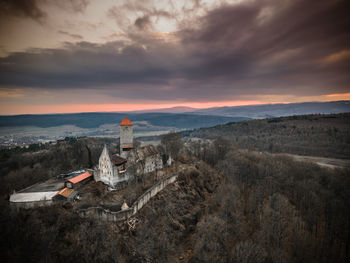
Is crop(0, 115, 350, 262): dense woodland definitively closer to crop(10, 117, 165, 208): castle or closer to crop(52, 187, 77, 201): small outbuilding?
crop(52, 187, 77, 201): small outbuilding

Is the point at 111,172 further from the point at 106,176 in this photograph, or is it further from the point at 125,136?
the point at 125,136

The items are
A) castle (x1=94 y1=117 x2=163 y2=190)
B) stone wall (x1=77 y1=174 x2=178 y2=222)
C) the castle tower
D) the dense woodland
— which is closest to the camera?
the dense woodland

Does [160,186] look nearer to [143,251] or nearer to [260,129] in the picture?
[143,251]

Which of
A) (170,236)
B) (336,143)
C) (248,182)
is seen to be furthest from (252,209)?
(336,143)

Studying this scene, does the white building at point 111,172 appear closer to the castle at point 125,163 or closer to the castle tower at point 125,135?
the castle at point 125,163

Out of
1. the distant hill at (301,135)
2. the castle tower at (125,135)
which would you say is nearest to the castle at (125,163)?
the castle tower at (125,135)

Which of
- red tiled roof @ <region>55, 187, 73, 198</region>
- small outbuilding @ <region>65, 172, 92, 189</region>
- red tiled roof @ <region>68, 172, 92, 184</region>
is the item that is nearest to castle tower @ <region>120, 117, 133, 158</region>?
red tiled roof @ <region>68, 172, 92, 184</region>
